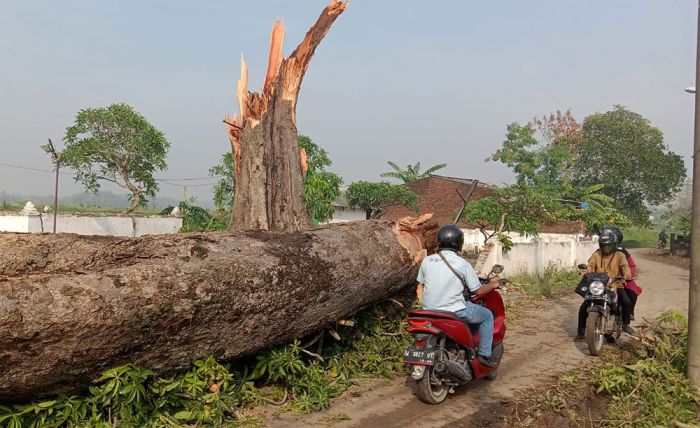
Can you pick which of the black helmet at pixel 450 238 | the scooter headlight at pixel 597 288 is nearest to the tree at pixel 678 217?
the scooter headlight at pixel 597 288

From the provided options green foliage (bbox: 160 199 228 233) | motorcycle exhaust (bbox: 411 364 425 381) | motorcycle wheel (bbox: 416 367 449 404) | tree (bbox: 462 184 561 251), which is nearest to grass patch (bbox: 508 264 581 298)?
tree (bbox: 462 184 561 251)

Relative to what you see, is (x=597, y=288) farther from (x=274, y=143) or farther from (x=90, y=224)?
(x=90, y=224)

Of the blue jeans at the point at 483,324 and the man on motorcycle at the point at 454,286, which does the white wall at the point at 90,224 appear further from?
the blue jeans at the point at 483,324

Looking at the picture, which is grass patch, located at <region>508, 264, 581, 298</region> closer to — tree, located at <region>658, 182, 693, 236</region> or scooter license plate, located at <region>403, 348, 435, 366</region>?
tree, located at <region>658, 182, 693, 236</region>

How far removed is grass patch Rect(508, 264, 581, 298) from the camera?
1284 cm

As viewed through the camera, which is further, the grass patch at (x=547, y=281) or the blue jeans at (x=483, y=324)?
the grass patch at (x=547, y=281)

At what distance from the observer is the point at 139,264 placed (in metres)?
4.22

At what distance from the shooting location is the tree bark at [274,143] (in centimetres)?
822

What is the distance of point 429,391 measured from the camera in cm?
507

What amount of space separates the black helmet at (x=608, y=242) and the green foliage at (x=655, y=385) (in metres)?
1.48

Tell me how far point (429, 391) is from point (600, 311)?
3184mm

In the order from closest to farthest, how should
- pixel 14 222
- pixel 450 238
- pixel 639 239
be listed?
1. pixel 450 238
2. pixel 14 222
3. pixel 639 239

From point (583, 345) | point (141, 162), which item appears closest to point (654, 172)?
point (141, 162)

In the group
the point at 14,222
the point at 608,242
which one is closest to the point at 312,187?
the point at 608,242
